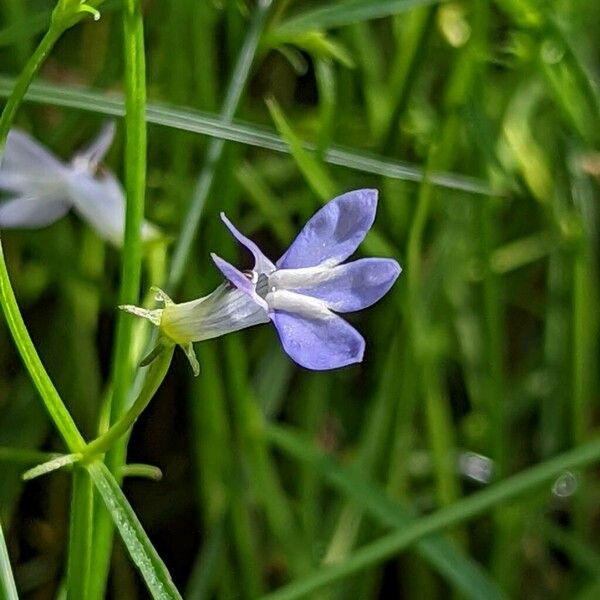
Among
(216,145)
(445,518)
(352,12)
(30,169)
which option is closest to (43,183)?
(30,169)

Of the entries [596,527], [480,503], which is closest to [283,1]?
[480,503]

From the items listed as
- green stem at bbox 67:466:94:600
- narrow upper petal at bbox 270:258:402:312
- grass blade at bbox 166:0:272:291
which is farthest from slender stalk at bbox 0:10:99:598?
grass blade at bbox 166:0:272:291

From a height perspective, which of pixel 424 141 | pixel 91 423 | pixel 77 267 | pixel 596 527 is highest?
pixel 424 141

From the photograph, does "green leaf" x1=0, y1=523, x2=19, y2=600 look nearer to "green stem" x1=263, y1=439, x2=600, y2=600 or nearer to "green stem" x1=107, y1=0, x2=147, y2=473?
"green stem" x1=107, y1=0, x2=147, y2=473

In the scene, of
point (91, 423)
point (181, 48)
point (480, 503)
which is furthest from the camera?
point (91, 423)

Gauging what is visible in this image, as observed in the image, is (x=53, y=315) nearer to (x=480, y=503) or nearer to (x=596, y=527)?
(x=480, y=503)

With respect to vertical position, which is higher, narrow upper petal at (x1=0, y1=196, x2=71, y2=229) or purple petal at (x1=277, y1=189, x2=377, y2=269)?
narrow upper petal at (x1=0, y1=196, x2=71, y2=229)

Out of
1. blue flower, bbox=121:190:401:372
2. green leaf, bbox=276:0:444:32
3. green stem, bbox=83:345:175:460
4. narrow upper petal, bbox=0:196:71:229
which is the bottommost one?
green stem, bbox=83:345:175:460

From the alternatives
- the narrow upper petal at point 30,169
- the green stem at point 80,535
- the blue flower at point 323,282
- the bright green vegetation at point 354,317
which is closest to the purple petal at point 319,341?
the blue flower at point 323,282
